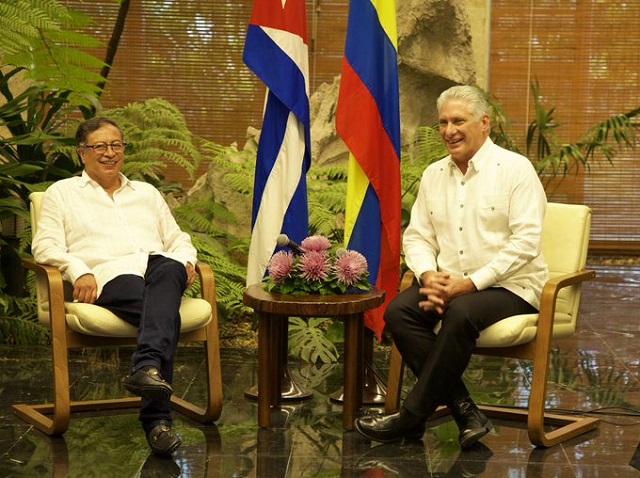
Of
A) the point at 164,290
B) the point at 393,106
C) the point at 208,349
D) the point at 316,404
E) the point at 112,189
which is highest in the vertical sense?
the point at 393,106

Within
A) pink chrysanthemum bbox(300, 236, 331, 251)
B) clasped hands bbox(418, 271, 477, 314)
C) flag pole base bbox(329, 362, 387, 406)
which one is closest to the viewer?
clasped hands bbox(418, 271, 477, 314)

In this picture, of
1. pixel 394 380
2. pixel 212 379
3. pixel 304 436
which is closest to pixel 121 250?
pixel 212 379

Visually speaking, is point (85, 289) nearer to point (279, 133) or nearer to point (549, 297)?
point (279, 133)

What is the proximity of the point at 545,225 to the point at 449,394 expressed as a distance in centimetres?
86

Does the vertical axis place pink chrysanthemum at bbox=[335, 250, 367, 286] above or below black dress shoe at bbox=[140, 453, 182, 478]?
above

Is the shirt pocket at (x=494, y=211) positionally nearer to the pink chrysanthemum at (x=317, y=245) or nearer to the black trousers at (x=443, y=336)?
the black trousers at (x=443, y=336)

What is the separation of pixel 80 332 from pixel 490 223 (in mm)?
1601

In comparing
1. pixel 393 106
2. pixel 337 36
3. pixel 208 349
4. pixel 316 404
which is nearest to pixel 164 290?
pixel 208 349

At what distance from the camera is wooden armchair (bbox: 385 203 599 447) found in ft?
12.0

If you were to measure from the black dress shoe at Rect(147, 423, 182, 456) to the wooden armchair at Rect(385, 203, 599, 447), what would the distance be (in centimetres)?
92

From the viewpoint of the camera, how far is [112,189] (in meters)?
4.21

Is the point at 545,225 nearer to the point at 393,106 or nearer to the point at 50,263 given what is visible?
the point at 393,106

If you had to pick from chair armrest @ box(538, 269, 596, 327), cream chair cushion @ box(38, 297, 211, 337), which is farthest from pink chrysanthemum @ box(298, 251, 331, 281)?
chair armrest @ box(538, 269, 596, 327)

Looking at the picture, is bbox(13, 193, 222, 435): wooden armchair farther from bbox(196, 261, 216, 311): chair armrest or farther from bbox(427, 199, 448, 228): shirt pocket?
bbox(427, 199, 448, 228): shirt pocket
